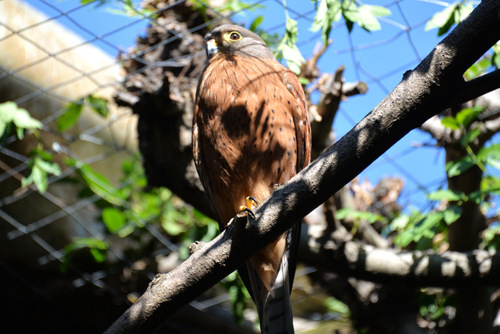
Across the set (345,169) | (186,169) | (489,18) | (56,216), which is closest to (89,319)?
(56,216)

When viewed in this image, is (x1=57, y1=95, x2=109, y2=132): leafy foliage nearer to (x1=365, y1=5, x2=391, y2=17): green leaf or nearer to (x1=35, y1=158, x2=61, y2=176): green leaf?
(x1=35, y1=158, x2=61, y2=176): green leaf

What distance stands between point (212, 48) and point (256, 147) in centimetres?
70

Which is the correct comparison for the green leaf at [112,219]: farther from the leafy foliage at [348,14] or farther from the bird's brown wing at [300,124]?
the leafy foliage at [348,14]

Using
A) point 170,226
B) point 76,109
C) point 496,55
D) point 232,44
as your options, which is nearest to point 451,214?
point 496,55

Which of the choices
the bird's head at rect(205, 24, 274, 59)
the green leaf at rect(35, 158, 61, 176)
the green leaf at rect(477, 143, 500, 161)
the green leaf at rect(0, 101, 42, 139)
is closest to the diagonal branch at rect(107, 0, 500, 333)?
the green leaf at rect(477, 143, 500, 161)

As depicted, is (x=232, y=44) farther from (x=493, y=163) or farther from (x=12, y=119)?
(x=493, y=163)

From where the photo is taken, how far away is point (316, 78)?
3.04 metres

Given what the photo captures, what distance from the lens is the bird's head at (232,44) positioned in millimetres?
2701

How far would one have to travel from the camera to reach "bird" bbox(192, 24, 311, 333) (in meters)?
2.29

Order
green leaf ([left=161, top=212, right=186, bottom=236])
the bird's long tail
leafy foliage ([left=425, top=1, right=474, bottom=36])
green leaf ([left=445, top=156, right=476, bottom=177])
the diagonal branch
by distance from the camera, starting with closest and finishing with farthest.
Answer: the diagonal branch, the bird's long tail, leafy foliage ([left=425, top=1, right=474, bottom=36]), green leaf ([left=445, top=156, right=476, bottom=177]), green leaf ([left=161, top=212, right=186, bottom=236])

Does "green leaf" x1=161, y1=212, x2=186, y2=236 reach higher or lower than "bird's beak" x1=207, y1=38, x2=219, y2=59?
lower

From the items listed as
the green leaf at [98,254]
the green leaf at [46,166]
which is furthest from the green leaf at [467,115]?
the green leaf at [98,254]

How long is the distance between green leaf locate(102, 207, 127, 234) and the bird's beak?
1384mm

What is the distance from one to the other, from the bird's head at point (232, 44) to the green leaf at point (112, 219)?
1.38 meters
